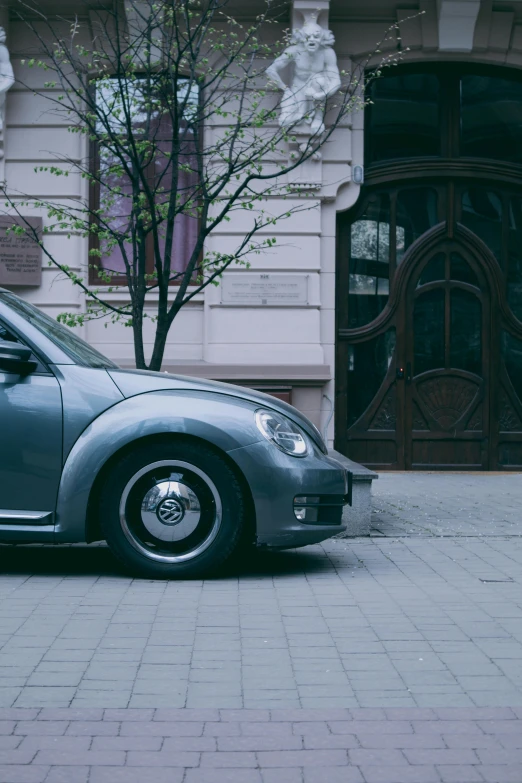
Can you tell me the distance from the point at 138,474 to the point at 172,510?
269mm

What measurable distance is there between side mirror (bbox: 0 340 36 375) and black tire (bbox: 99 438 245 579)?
751 mm

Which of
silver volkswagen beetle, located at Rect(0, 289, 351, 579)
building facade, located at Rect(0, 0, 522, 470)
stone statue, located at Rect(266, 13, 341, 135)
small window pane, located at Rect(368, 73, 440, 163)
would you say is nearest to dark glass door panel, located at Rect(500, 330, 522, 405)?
building facade, located at Rect(0, 0, 522, 470)

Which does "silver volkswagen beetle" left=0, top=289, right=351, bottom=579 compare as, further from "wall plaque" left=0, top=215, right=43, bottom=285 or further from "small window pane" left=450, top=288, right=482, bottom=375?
"small window pane" left=450, top=288, right=482, bottom=375

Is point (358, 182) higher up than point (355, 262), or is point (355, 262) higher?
point (358, 182)

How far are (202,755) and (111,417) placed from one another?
3.22 metres

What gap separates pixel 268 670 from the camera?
15.1ft

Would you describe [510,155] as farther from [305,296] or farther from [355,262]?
[305,296]

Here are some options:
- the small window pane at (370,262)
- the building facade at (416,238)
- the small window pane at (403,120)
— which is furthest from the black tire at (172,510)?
the small window pane at (403,120)

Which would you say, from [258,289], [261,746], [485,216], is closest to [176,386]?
[261,746]

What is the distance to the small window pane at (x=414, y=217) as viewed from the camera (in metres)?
14.4

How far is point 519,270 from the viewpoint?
1460cm

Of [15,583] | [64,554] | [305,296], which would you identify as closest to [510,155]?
[305,296]

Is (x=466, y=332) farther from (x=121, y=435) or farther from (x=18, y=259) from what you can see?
(x=121, y=435)

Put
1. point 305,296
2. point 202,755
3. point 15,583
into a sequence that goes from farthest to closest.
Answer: point 305,296 < point 15,583 < point 202,755
